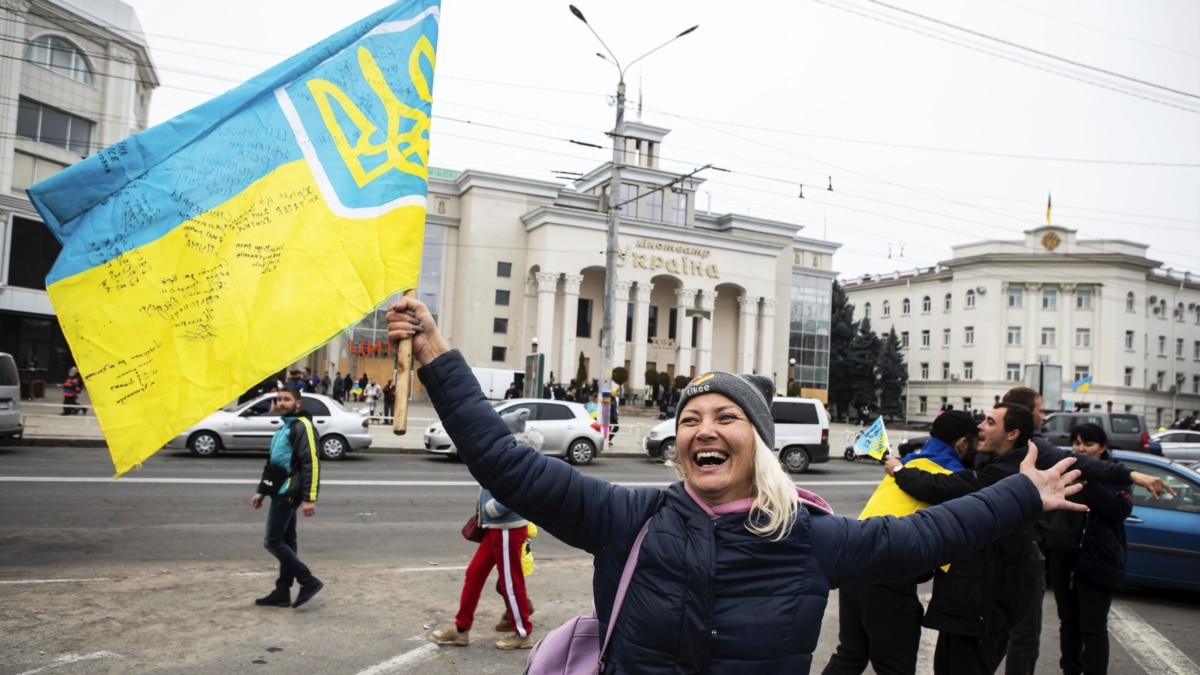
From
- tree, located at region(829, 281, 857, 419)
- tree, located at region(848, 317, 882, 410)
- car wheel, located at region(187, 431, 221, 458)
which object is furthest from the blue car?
tree, located at region(848, 317, 882, 410)

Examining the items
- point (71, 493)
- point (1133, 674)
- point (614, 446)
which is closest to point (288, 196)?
point (1133, 674)

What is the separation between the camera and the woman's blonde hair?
2314 mm

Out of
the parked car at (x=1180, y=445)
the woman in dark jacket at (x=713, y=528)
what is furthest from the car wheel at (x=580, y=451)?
the woman in dark jacket at (x=713, y=528)

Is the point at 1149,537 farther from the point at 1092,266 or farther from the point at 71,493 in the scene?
the point at 1092,266

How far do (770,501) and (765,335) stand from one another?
59688 millimetres

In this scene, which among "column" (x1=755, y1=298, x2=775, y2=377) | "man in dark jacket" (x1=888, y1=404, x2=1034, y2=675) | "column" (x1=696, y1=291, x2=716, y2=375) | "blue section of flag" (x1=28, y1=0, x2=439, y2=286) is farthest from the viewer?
"column" (x1=755, y1=298, x2=775, y2=377)

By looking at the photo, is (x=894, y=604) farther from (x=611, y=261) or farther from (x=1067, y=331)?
(x=1067, y=331)

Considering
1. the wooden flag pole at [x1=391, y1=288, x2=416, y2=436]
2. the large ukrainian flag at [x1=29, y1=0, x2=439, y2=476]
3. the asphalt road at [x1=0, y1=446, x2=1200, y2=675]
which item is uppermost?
the large ukrainian flag at [x1=29, y1=0, x2=439, y2=476]

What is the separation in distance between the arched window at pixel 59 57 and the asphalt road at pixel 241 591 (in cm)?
2937

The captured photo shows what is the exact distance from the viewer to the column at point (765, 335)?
6088 cm

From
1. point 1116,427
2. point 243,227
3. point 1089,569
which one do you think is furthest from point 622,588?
point 1116,427

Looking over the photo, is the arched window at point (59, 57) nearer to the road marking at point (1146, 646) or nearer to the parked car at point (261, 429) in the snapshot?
the parked car at point (261, 429)

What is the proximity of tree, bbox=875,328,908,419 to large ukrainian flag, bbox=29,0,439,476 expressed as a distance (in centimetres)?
6882

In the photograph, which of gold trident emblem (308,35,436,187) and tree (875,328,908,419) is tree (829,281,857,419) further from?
gold trident emblem (308,35,436,187)
